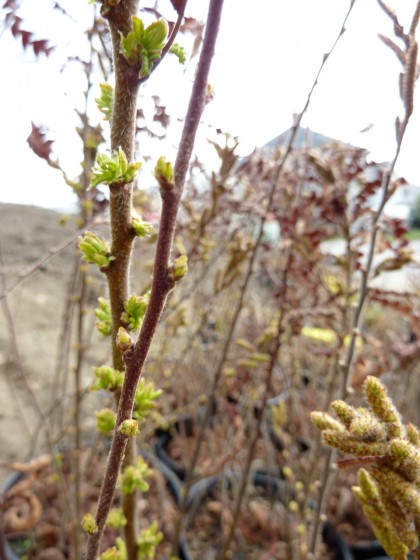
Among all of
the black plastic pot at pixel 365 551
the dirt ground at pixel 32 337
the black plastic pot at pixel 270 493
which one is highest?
the dirt ground at pixel 32 337

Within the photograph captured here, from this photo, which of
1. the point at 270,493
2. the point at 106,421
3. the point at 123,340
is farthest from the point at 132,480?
the point at 270,493

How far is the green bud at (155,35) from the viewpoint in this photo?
42 cm

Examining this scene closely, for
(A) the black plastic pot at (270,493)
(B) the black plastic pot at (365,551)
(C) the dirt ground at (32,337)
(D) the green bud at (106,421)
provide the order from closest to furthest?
(D) the green bud at (106,421)
(C) the dirt ground at (32,337)
(A) the black plastic pot at (270,493)
(B) the black plastic pot at (365,551)

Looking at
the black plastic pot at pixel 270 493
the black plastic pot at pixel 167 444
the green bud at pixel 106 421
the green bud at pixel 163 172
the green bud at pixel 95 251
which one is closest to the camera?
the green bud at pixel 163 172

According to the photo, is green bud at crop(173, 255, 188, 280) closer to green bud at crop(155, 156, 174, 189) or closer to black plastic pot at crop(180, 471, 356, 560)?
green bud at crop(155, 156, 174, 189)

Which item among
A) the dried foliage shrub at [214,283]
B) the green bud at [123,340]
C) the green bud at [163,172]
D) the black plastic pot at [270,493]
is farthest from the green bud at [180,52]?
the black plastic pot at [270,493]

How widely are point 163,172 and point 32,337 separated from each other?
536 centimetres

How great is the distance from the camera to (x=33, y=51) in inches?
44.4

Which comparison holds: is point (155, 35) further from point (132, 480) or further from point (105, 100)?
point (132, 480)

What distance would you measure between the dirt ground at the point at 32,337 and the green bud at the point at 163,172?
0.89 meters

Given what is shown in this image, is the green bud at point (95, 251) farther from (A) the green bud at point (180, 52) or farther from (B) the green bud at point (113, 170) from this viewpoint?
(A) the green bud at point (180, 52)

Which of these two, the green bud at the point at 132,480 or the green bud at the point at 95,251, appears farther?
the green bud at the point at 132,480

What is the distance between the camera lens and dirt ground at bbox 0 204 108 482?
1952 millimetres

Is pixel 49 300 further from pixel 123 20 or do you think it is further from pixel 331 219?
pixel 123 20
